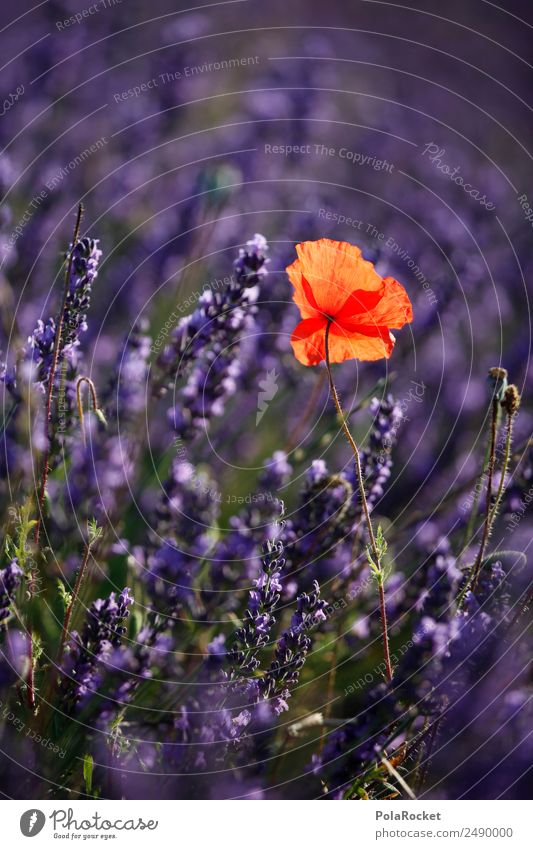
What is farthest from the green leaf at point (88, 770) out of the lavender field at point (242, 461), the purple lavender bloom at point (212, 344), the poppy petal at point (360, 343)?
the poppy petal at point (360, 343)

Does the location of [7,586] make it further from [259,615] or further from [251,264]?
[251,264]

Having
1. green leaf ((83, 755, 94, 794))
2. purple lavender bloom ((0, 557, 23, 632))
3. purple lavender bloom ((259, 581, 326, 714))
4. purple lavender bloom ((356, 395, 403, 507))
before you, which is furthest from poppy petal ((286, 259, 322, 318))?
green leaf ((83, 755, 94, 794))

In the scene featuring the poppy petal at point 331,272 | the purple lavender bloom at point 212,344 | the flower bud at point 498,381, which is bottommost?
the flower bud at point 498,381

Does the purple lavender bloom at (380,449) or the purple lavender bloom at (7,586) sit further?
the purple lavender bloom at (380,449)

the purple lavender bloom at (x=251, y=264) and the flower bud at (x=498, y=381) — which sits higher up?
the purple lavender bloom at (x=251, y=264)

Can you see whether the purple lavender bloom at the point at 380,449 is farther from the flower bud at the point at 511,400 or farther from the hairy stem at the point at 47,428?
the hairy stem at the point at 47,428
